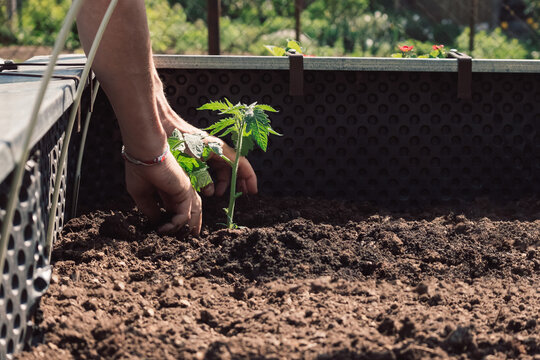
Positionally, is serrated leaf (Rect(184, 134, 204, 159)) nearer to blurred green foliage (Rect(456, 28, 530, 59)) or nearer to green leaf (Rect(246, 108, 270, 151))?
green leaf (Rect(246, 108, 270, 151))

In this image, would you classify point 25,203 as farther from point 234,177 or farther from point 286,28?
point 286,28

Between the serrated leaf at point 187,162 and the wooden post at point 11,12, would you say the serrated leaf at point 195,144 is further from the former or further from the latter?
the wooden post at point 11,12

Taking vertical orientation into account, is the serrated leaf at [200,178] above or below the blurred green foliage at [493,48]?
below

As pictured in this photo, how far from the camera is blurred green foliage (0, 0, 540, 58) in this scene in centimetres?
665

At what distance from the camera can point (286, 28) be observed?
6836mm

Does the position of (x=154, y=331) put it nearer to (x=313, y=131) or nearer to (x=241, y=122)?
(x=241, y=122)

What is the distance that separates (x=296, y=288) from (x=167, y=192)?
511 mm

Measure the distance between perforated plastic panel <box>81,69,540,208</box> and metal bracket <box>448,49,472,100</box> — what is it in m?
0.04

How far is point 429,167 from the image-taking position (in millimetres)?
2689

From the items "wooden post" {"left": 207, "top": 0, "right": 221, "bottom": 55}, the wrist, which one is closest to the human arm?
the wrist

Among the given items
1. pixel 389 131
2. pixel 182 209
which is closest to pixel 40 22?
pixel 389 131

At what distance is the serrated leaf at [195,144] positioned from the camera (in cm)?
205

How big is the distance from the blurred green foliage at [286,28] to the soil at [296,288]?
13.9ft

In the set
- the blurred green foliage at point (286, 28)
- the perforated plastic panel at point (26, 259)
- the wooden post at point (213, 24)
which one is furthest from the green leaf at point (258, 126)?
the blurred green foliage at point (286, 28)
